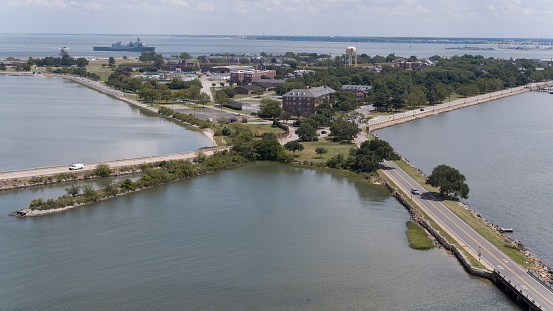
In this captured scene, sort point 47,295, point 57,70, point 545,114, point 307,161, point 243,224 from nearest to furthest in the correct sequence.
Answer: point 47,295 → point 243,224 → point 307,161 → point 545,114 → point 57,70

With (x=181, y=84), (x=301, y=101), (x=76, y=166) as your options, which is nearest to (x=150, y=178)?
(x=76, y=166)

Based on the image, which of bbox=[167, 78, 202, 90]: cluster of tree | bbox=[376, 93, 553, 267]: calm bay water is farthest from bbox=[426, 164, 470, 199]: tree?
bbox=[167, 78, 202, 90]: cluster of tree

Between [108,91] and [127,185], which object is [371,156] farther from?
[108,91]

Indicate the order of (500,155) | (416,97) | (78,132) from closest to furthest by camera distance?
(500,155) → (78,132) → (416,97)

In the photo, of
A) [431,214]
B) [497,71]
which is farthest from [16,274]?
[497,71]

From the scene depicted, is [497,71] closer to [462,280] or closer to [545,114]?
[545,114]

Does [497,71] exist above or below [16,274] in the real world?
above

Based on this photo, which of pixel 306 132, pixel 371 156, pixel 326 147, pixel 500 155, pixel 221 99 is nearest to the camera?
pixel 371 156
